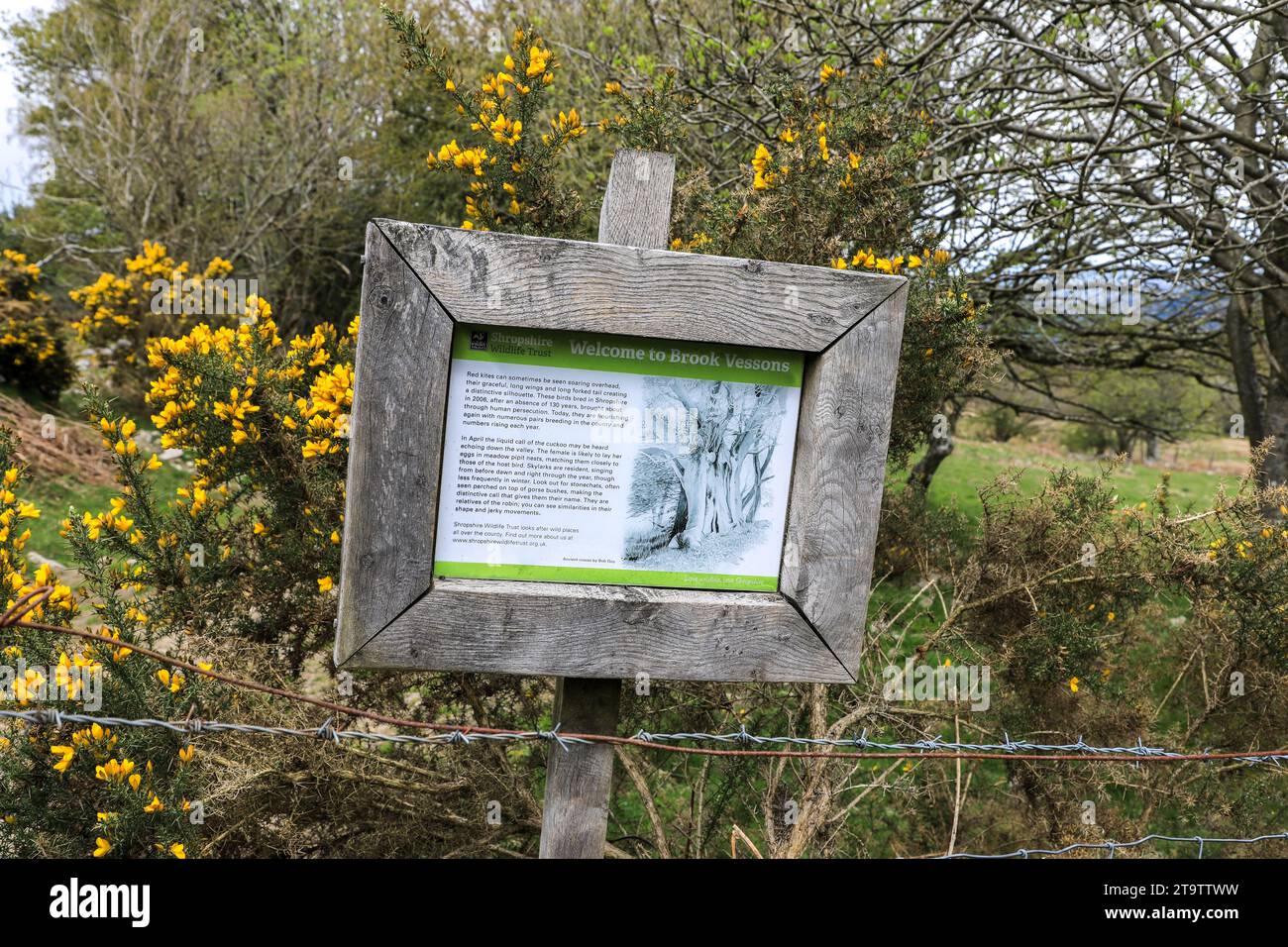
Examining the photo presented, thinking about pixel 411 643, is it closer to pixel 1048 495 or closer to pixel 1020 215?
pixel 1048 495

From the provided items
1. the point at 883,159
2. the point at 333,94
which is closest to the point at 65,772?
the point at 883,159

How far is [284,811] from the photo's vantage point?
3.37 meters

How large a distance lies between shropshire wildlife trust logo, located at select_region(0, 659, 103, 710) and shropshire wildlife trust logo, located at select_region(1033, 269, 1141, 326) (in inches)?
223

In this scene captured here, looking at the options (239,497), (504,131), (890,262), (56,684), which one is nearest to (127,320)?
(239,497)

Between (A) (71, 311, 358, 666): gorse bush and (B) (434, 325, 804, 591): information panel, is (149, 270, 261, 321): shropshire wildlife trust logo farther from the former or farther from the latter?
(B) (434, 325, 804, 591): information panel

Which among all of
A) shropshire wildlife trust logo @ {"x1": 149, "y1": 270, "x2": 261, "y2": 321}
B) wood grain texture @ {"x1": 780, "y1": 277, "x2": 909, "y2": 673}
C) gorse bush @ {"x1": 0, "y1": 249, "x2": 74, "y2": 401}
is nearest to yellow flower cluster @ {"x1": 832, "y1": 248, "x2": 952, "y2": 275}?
wood grain texture @ {"x1": 780, "y1": 277, "x2": 909, "y2": 673}

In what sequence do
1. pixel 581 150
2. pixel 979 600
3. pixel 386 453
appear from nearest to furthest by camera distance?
pixel 386 453, pixel 979 600, pixel 581 150

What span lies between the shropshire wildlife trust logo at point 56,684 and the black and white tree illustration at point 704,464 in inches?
75.4

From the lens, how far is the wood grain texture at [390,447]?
81.8 inches

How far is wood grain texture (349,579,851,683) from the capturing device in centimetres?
218

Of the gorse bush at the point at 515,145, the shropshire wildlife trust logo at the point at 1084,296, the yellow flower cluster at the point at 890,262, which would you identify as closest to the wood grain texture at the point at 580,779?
the yellow flower cluster at the point at 890,262

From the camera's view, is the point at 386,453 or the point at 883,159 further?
the point at 883,159

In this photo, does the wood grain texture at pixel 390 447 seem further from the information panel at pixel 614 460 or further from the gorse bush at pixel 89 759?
the gorse bush at pixel 89 759
